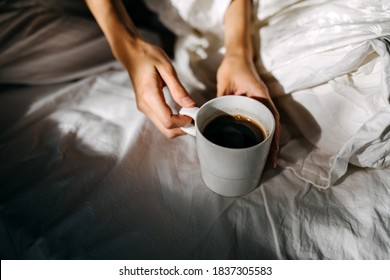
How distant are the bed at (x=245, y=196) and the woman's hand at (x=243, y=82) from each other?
0.15 ft

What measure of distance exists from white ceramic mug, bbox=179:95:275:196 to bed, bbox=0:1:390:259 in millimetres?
40

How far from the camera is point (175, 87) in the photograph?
603 mm

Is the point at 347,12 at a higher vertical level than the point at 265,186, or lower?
higher

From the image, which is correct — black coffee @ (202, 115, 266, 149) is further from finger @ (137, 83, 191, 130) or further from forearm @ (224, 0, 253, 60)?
forearm @ (224, 0, 253, 60)

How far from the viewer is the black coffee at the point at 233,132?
1.79ft

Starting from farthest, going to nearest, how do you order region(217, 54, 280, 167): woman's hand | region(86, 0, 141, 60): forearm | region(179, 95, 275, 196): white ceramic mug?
region(86, 0, 141, 60): forearm, region(217, 54, 280, 167): woman's hand, region(179, 95, 275, 196): white ceramic mug

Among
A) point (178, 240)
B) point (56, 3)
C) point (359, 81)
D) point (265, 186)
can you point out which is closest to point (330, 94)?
point (359, 81)

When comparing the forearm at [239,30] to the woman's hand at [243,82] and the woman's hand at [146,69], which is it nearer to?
the woman's hand at [243,82]

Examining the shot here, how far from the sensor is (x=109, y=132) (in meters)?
0.67

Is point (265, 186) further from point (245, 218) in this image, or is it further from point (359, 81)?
point (359, 81)

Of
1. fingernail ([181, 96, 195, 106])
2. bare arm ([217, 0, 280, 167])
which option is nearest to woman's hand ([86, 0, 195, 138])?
fingernail ([181, 96, 195, 106])

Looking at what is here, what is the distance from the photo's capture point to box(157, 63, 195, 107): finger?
0.58 metres

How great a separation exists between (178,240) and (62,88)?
17.3 inches

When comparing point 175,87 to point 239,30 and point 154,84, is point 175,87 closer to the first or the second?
point 154,84
